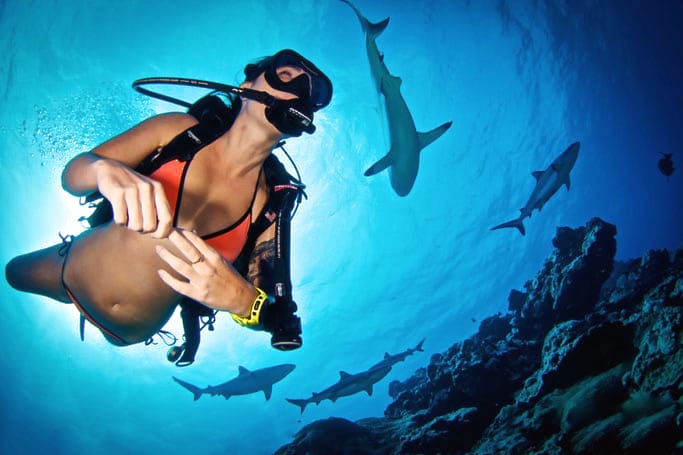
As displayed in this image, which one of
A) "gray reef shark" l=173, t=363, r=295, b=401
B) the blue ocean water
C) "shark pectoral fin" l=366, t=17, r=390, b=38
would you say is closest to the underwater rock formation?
the blue ocean water

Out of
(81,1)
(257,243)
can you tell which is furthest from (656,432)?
(81,1)

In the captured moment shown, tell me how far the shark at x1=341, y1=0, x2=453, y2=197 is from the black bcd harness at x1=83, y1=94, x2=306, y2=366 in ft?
17.3

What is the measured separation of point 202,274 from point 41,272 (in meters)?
3.01

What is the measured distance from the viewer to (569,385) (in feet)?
17.3

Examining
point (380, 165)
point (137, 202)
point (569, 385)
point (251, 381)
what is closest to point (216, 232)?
point (137, 202)

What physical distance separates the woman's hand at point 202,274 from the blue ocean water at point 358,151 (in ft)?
27.4

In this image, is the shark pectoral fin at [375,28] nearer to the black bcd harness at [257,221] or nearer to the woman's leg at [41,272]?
the black bcd harness at [257,221]

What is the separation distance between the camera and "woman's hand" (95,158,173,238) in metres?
1.30

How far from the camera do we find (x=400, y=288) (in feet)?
100

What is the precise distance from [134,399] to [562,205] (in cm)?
5557

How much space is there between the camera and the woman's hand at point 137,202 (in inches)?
51.1

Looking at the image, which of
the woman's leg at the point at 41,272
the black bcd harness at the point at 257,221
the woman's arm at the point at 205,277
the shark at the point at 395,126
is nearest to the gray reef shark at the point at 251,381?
the shark at the point at 395,126

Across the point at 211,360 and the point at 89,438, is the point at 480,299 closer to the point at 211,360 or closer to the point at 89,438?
the point at 211,360

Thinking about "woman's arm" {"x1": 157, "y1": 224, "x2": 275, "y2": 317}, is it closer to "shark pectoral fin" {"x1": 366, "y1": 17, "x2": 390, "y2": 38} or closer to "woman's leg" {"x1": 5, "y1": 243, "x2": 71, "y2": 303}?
"woman's leg" {"x1": 5, "y1": 243, "x2": 71, "y2": 303}
